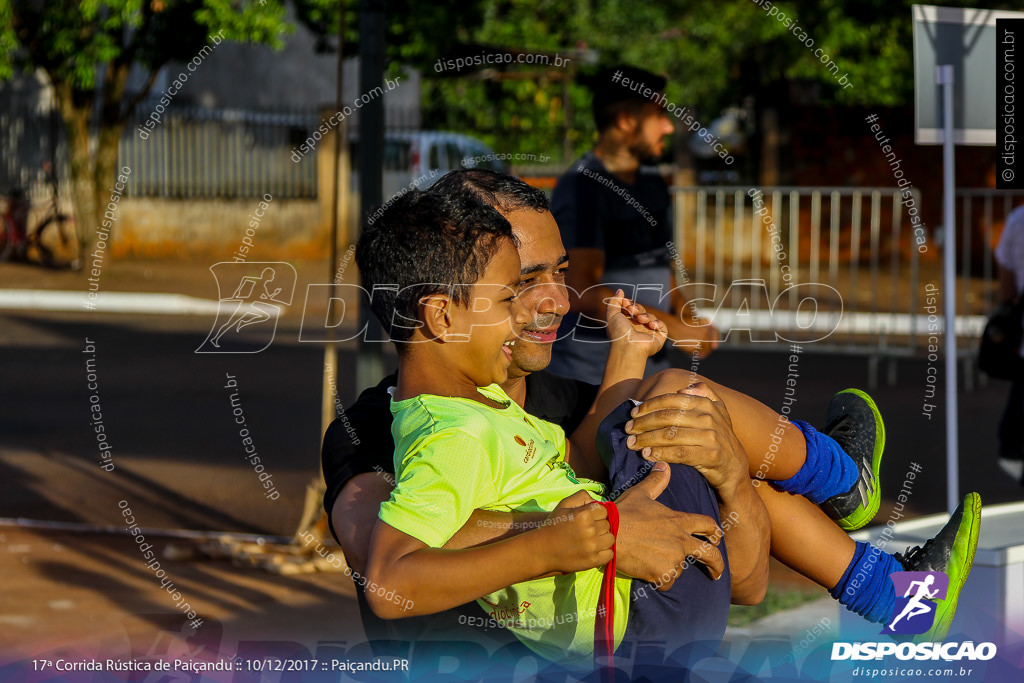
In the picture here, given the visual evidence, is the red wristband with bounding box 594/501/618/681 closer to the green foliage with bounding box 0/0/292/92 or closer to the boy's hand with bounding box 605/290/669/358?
the boy's hand with bounding box 605/290/669/358

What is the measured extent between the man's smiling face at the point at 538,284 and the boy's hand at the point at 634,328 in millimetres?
191

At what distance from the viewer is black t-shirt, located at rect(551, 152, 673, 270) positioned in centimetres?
425

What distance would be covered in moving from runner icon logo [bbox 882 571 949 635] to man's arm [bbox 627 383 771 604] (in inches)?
15.8

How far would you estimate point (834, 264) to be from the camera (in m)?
11.8

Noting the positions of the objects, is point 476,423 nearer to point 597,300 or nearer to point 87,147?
point 597,300

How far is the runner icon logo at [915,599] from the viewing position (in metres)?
2.67

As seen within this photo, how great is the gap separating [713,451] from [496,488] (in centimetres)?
44

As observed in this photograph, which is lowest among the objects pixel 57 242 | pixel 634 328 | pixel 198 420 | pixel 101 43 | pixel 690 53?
pixel 198 420

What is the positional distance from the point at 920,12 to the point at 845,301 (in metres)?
10.2

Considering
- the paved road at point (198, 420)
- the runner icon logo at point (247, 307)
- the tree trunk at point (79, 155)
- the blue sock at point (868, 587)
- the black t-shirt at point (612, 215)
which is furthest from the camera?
the tree trunk at point (79, 155)

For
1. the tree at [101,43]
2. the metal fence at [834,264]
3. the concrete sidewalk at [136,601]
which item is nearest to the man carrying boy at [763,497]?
the concrete sidewalk at [136,601]

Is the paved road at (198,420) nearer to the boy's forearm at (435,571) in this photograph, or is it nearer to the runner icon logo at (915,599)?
the runner icon logo at (915,599)

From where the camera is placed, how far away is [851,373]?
1029 cm

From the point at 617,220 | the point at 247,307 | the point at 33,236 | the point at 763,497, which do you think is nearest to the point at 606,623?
the point at 763,497
